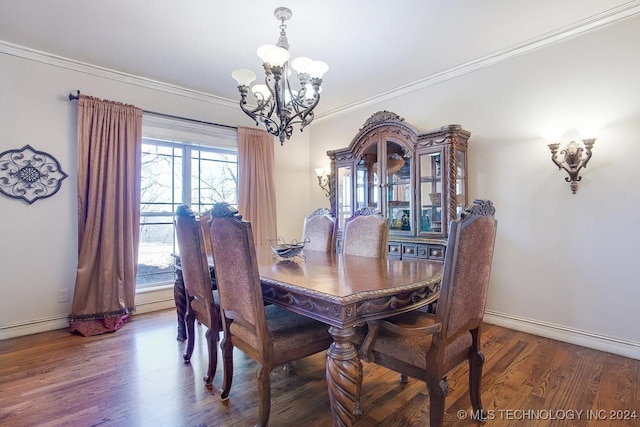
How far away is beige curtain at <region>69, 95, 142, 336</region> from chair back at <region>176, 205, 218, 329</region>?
4.39 ft

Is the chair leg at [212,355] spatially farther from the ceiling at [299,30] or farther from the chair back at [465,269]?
the ceiling at [299,30]

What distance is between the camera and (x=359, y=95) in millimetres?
3971

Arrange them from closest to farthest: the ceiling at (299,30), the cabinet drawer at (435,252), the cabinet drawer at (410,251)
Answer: the ceiling at (299,30), the cabinet drawer at (435,252), the cabinet drawer at (410,251)

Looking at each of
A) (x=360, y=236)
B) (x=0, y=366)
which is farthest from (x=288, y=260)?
(x=0, y=366)

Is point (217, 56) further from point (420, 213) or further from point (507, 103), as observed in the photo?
point (507, 103)

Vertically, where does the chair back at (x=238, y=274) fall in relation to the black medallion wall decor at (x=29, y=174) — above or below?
below

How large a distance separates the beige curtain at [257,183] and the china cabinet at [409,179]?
1028 millimetres

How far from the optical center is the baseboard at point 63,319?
9.13ft

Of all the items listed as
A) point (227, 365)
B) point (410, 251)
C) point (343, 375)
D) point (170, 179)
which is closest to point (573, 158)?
point (410, 251)

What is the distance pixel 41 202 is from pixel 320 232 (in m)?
2.57

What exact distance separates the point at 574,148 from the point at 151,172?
4.04 m

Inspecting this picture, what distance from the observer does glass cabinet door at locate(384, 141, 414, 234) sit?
10.8ft

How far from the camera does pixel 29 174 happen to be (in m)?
2.85

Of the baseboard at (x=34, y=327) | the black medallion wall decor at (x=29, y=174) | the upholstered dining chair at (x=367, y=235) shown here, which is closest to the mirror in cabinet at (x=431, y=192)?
the upholstered dining chair at (x=367, y=235)
